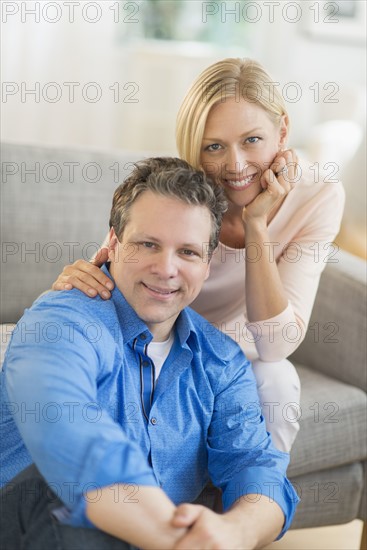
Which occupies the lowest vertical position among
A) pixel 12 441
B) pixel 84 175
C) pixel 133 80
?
pixel 12 441

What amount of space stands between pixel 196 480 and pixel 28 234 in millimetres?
834

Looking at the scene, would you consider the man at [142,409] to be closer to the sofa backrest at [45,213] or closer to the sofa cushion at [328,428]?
the sofa cushion at [328,428]

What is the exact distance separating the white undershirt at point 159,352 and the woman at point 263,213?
21 cm

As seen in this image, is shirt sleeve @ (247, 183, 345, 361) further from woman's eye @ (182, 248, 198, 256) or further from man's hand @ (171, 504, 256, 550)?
man's hand @ (171, 504, 256, 550)

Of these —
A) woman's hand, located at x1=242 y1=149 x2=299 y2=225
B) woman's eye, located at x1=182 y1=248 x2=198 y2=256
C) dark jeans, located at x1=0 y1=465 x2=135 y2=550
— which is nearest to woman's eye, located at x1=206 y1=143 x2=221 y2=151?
woman's hand, located at x1=242 y1=149 x2=299 y2=225

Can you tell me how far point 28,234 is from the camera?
6.54 ft

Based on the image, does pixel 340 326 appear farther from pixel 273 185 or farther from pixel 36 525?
pixel 36 525

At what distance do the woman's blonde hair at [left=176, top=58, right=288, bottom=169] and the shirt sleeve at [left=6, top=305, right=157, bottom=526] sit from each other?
1.84 feet

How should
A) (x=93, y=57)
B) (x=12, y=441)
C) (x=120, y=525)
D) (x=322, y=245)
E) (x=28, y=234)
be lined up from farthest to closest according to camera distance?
(x=93, y=57), (x=28, y=234), (x=322, y=245), (x=12, y=441), (x=120, y=525)

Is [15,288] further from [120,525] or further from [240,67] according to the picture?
[120,525]

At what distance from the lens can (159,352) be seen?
4.74ft

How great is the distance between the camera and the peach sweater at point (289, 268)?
168cm

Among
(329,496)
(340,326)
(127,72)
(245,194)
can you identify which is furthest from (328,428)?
(127,72)

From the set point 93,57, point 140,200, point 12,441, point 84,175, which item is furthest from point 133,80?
point 12,441
